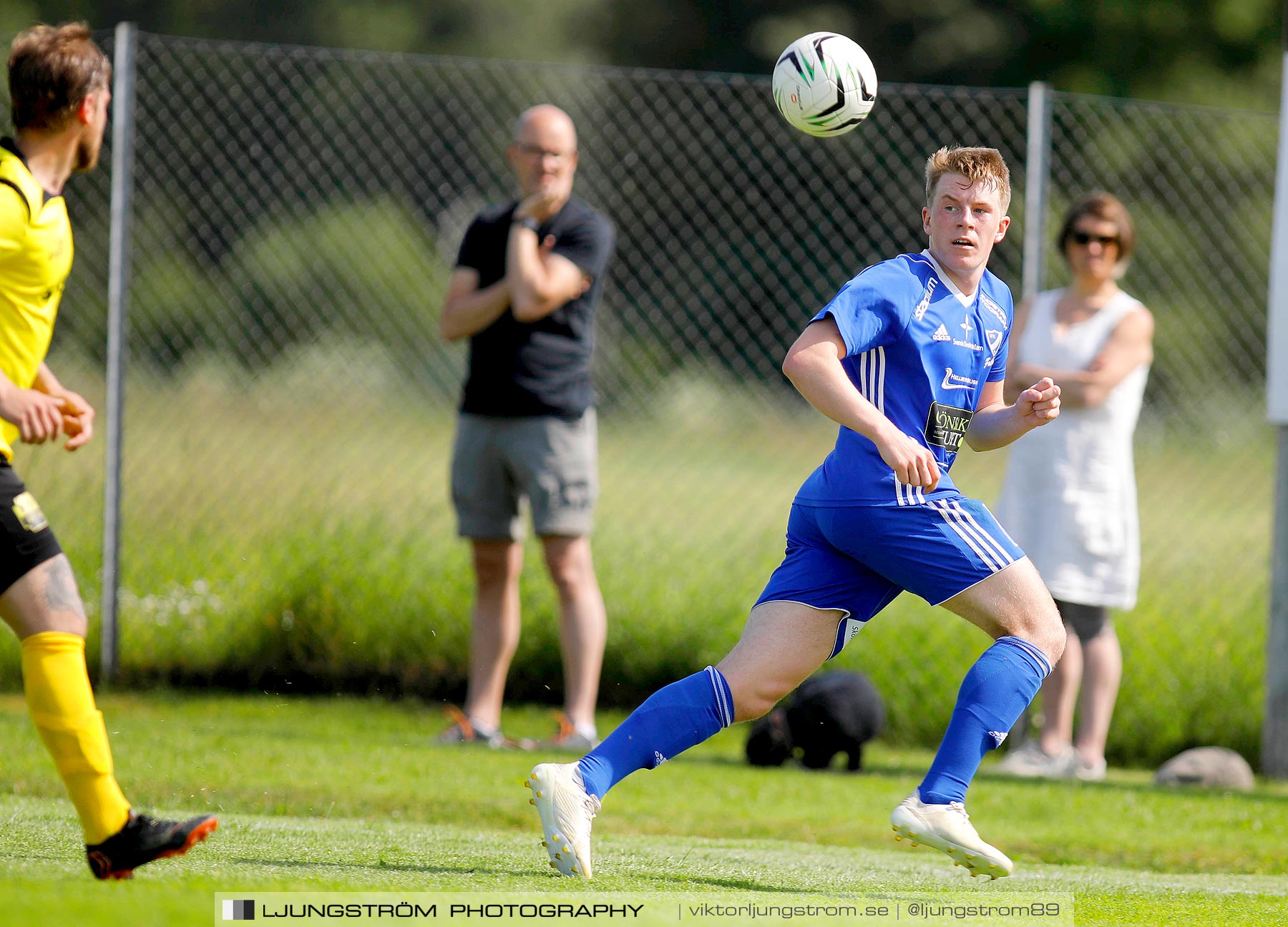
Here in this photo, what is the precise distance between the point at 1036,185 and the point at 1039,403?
3.23 meters

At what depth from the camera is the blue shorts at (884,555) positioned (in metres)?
3.67

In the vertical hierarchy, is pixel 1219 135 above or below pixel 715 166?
above

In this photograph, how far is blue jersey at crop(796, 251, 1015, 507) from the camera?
145 inches

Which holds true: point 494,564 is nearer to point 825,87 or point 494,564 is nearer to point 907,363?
point 825,87

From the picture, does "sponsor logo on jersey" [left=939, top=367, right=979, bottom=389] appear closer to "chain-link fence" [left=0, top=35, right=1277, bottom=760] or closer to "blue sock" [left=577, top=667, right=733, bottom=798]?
"blue sock" [left=577, top=667, right=733, bottom=798]

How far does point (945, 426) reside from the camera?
3816 mm

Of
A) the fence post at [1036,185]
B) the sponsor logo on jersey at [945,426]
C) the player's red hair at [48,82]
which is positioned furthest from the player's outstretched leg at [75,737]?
the fence post at [1036,185]

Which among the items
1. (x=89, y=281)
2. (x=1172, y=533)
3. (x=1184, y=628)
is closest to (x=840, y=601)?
(x=1184, y=628)

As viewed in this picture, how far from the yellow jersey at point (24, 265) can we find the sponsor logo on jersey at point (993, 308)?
221 cm

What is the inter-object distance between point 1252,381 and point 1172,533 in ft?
6.16

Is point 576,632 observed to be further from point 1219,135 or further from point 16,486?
point 1219,135

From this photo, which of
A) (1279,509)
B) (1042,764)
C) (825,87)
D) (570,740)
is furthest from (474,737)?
(1279,509)

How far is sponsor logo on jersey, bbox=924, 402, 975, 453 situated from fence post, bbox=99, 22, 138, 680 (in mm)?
4584

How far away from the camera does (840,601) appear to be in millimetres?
3826
